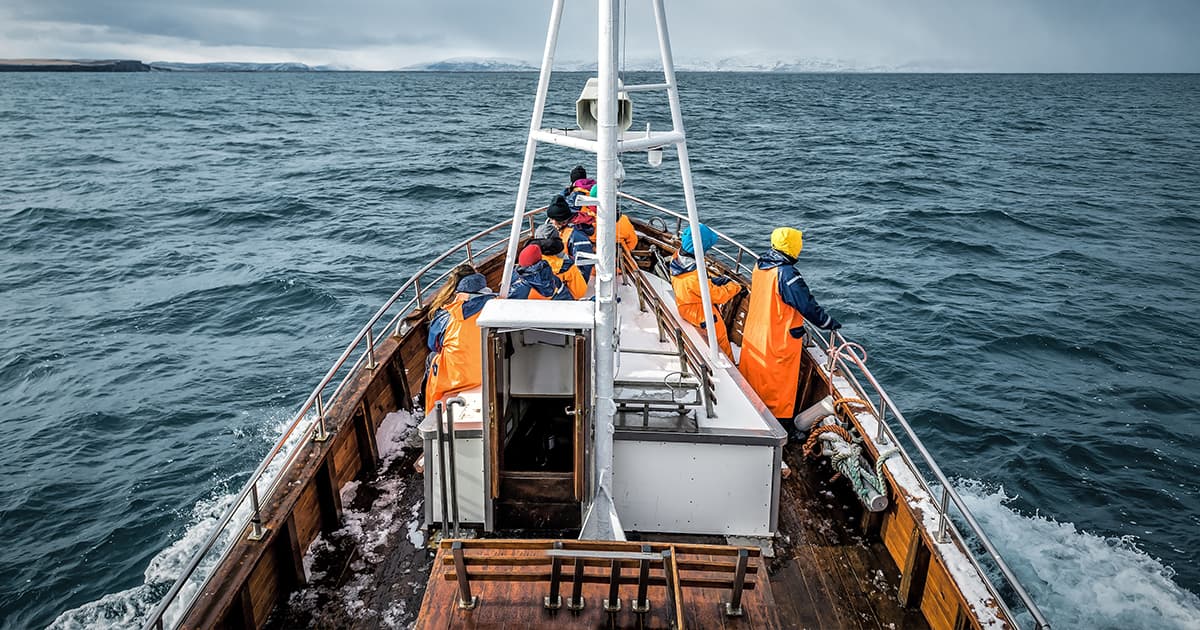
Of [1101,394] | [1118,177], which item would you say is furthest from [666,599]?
[1118,177]

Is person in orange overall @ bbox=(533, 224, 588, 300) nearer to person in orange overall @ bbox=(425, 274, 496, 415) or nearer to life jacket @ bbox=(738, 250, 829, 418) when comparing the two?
person in orange overall @ bbox=(425, 274, 496, 415)

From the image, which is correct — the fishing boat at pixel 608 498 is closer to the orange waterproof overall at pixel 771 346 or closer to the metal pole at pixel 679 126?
the metal pole at pixel 679 126

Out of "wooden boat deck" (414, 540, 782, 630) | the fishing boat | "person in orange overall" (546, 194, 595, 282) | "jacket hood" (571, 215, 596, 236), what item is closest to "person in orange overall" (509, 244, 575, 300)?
the fishing boat

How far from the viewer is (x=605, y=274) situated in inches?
238

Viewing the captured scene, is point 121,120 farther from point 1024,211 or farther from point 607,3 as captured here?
point 607,3

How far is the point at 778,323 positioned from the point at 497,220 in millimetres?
23615

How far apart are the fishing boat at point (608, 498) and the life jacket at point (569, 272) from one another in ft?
3.95

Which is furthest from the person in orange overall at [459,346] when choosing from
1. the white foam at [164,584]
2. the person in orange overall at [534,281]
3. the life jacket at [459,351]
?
the white foam at [164,584]

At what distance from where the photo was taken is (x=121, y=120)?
238 feet

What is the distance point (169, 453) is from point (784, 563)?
11.3 metres

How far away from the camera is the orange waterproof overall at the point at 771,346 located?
8383 mm

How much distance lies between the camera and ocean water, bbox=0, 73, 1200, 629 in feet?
37.1

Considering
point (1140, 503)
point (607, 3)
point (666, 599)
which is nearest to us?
point (666, 599)

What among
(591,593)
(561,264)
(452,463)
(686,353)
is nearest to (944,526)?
(686,353)
